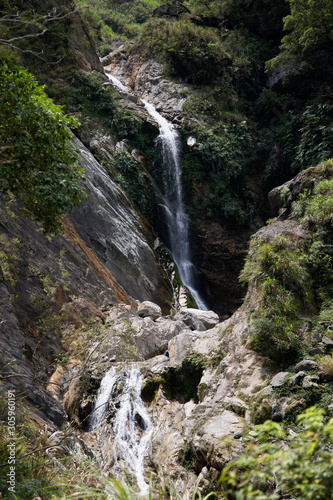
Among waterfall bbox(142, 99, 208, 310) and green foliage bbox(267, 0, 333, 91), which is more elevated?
green foliage bbox(267, 0, 333, 91)

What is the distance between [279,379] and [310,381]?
65 cm

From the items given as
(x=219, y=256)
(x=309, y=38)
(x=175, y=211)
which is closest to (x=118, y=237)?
(x=175, y=211)

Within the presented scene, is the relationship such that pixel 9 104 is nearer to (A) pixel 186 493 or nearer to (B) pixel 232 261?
(A) pixel 186 493

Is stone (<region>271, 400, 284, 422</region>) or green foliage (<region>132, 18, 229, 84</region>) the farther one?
green foliage (<region>132, 18, 229, 84</region>)

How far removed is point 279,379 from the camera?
19.2 feet

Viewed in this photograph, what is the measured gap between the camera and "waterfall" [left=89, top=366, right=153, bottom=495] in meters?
7.46

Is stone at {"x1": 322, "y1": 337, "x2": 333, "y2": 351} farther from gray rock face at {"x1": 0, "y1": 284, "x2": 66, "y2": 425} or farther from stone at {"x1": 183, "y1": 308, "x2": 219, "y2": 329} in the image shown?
stone at {"x1": 183, "y1": 308, "x2": 219, "y2": 329}

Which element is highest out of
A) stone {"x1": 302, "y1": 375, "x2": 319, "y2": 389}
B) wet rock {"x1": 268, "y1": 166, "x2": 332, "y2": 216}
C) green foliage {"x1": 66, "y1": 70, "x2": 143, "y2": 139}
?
green foliage {"x1": 66, "y1": 70, "x2": 143, "y2": 139}

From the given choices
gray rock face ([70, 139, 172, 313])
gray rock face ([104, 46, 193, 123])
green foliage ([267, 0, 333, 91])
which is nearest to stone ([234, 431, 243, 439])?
gray rock face ([70, 139, 172, 313])

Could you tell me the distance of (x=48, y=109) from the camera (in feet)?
21.0

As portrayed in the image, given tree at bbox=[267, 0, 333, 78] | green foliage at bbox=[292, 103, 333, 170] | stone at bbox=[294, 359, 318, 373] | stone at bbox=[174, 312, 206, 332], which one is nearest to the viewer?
stone at bbox=[294, 359, 318, 373]

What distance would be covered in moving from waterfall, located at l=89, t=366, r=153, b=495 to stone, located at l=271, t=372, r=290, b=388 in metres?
3.55

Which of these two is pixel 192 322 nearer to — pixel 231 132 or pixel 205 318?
pixel 205 318

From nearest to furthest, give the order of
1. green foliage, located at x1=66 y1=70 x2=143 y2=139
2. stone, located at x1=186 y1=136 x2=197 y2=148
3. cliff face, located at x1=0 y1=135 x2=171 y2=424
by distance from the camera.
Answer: cliff face, located at x1=0 y1=135 x2=171 y2=424, green foliage, located at x1=66 y1=70 x2=143 y2=139, stone, located at x1=186 y1=136 x2=197 y2=148
